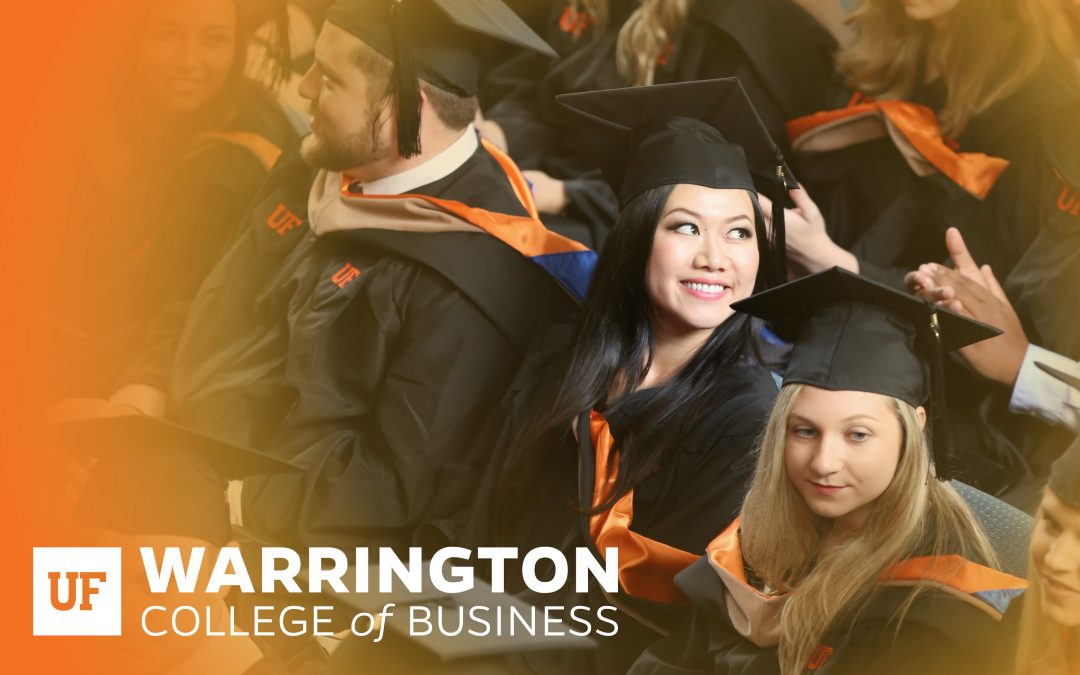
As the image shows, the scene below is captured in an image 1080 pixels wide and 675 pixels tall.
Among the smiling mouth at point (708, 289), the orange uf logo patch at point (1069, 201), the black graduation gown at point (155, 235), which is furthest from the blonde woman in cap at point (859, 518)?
the black graduation gown at point (155, 235)

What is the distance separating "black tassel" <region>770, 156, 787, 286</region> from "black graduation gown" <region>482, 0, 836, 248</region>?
506 mm

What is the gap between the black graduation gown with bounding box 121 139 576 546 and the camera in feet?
11.6

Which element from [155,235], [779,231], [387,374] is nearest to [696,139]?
[779,231]

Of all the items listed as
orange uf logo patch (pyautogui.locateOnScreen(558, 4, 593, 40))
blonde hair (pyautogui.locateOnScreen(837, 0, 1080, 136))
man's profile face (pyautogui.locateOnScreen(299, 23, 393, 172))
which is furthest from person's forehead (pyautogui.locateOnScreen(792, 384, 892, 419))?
orange uf logo patch (pyautogui.locateOnScreen(558, 4, 593, 40))

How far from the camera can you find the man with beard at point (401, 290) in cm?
355

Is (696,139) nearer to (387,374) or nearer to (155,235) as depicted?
(387,374)

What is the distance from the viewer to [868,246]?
3521mm

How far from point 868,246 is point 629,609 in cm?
101

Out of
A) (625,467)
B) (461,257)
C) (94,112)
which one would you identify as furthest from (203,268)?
(625,467)

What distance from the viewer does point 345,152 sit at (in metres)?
3.67

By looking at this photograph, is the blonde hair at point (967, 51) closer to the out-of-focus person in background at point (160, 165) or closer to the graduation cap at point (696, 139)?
the graduation cap at point (696, 139)

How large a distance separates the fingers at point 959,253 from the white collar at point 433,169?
1.11 m

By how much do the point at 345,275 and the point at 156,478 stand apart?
2.52 feet

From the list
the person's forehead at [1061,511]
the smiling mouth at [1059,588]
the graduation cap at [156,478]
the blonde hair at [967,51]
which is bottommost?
the smiling mouth at [1059,588]
